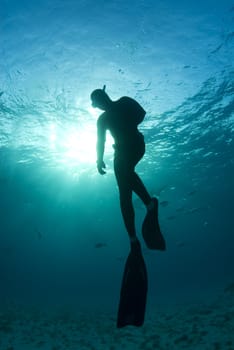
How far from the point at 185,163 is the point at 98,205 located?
16.8 metres

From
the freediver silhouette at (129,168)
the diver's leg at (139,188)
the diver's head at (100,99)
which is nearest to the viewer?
the freediver silhouette at (129,168)

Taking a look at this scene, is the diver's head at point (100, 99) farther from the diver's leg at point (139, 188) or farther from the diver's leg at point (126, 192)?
the diver's leg at point (139, 188)

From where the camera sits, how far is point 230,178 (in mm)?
35219

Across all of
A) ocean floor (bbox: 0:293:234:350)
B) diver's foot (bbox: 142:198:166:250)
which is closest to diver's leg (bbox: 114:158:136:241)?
diver's foot (bbox: 142:198:166:250)

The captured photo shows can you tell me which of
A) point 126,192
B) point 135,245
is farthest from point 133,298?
point 126,192

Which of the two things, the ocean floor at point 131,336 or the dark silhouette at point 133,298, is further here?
the ocean floor at point 131,336

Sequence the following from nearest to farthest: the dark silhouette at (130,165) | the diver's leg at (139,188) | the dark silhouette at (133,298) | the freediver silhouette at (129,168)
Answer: the dark silhouette at (133,298)
the freediver silhouette at (129,168)
the dark silhouette at (130,165)
the diver's leg at (139,188)

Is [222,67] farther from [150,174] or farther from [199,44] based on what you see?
[150,174]

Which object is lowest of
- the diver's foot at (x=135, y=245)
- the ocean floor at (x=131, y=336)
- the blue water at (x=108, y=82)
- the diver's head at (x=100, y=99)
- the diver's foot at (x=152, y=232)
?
the ocean floor at (x=131, y=336)

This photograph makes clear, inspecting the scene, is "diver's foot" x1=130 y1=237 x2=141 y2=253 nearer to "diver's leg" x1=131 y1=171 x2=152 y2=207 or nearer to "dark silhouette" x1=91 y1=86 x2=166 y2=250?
"dark silhouette" x1=91 y1=86 x2=166 y2=250

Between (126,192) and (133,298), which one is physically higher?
(126,192)

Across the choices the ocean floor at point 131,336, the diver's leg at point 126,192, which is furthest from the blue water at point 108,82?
the diver's leg at point 126,192

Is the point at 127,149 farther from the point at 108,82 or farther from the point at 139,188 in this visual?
the point at 108,82

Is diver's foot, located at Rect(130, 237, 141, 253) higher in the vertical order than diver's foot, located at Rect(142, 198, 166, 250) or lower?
lower
